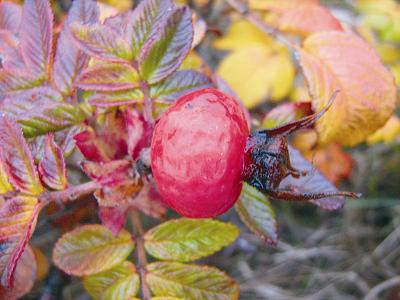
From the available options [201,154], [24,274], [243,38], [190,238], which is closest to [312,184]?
[190,238]

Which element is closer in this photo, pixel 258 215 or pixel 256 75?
pixel 258 215

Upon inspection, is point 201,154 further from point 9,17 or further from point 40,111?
point 9,17

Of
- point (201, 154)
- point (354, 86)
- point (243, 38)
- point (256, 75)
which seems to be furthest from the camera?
point (243, 38)

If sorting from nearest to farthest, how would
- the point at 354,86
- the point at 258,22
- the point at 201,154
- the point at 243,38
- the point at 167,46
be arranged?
the point at 201,154 < the point at 167,46 < the point at 354,86 < the point at 258,22 < the point at 243,38

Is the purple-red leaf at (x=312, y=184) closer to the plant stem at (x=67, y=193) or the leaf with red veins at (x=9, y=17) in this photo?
the plant stem at (x=67, y=193)

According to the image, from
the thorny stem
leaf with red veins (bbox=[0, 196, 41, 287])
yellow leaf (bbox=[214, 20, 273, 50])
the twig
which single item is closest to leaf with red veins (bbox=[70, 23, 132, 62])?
leaf with red veins (bbox=[0, 196, 41, 287])

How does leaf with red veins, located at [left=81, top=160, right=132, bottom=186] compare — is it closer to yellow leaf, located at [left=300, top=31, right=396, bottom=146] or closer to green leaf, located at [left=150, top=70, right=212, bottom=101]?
green leaf, located at [left=150, top=70, right=212, bottom=101]

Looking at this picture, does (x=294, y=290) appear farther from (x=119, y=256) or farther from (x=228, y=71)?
(x=119, y=256)
